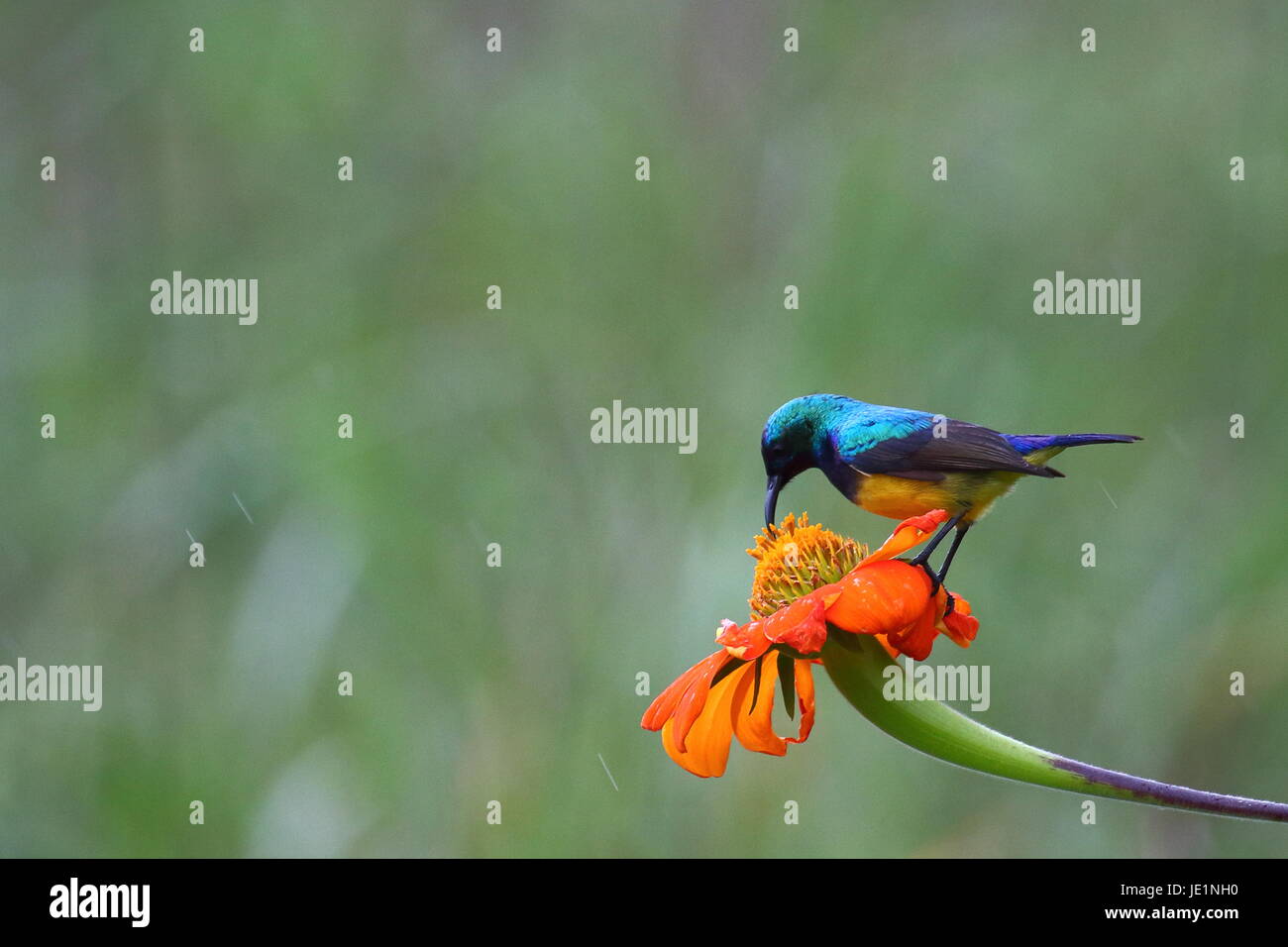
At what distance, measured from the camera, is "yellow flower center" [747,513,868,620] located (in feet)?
6.43

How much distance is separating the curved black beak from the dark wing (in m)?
0.11

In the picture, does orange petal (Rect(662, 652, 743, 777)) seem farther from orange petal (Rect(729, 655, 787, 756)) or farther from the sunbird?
the sunbird

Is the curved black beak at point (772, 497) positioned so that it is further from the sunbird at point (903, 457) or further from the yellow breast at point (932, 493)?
the yellow breast at point (932, 493)

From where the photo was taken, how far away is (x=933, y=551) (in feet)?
Result: 5.68

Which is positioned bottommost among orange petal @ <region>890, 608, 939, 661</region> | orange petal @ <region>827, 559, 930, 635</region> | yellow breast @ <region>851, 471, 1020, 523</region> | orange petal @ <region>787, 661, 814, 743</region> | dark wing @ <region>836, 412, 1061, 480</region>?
orange petal @ <region>787, 661, 814, 743</region>

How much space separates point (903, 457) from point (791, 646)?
1.42 ft

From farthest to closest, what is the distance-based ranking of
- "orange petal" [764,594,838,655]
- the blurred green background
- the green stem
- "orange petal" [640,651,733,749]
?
the blurred green background → "orange petal" [640,651,733,749] → "orange petal" [764,594,838,655] → the green stem

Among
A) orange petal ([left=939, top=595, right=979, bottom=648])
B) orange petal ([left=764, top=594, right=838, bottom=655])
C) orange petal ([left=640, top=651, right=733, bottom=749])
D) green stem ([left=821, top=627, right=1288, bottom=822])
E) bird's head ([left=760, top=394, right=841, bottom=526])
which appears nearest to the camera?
green stem ([left=821, top=627, right=1288, bottom=822])

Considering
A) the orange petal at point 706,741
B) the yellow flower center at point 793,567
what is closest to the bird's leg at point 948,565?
the yellow flower center at point 793,567

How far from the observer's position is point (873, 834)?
151 inches

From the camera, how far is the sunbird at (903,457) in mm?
1838

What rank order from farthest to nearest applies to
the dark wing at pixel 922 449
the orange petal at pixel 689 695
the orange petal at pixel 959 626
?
the dark wing at pixel 922 449
the orange petal at pixel 959 626
the orange petal at pixel 689 695

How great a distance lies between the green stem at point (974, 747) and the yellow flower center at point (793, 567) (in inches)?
14.1

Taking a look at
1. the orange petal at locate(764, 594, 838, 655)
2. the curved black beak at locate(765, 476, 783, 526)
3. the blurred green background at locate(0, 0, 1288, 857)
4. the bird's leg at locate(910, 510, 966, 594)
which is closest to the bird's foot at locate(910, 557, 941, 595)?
the bird's leg at locate(910, 510, 966, 594)
